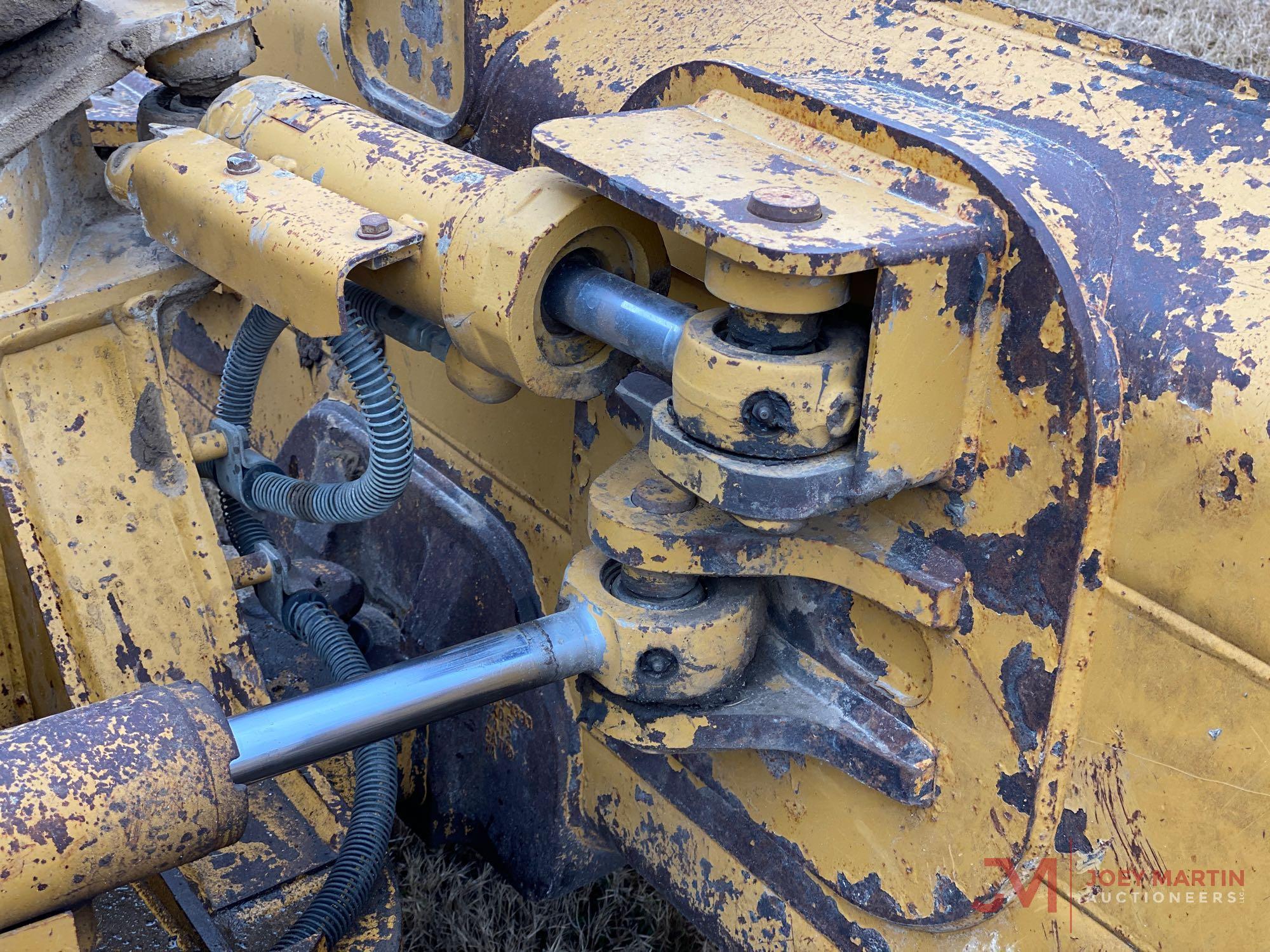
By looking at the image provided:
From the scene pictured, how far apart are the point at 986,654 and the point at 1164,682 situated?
0.17 metres

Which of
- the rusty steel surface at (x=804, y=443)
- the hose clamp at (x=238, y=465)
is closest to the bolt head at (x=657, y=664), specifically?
the rusty steel surface at (x=804, y=443)

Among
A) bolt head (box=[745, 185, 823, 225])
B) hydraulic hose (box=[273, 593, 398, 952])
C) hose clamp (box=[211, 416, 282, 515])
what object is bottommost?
hydraulic hose (box=[273, 593, 398, 952])

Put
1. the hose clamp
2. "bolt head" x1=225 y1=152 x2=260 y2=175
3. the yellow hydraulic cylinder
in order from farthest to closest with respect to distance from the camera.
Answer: the hose clamp
"bolt head" x1=225 y1=152 x2=260 y2=175
the yellow hydraulic cylinder

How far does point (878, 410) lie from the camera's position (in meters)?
1.11

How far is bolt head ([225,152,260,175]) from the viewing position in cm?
149

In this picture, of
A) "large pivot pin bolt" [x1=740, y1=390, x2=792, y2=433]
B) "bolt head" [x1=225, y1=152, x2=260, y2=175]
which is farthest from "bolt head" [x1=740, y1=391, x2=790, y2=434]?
"bolt head" [x1=225, y1=152, x2=260, y2=175]

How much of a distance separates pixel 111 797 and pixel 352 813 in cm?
66

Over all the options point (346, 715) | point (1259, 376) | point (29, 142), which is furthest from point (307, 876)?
point (1259, 376)

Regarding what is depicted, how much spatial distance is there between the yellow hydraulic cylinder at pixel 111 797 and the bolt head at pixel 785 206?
1.99 ft

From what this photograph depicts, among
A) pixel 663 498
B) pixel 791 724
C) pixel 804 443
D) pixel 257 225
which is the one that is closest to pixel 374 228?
pixel 257 225

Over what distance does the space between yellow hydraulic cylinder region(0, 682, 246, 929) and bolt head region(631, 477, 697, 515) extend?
18.5 inches

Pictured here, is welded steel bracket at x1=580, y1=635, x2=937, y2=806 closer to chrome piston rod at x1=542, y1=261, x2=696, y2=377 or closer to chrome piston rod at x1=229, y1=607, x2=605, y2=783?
chrome piston rod at x1=229, y1=607, x2=605, y2=783

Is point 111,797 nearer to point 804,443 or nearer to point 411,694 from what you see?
point 411,694

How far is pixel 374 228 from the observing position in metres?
1.34
